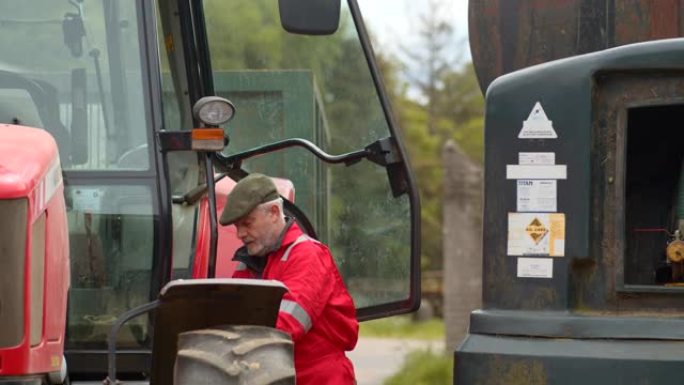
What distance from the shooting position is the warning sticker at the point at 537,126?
18.0 ft

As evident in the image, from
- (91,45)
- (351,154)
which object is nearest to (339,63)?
(351,154)

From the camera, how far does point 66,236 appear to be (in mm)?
5719

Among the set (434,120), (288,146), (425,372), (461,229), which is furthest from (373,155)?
(434,120)

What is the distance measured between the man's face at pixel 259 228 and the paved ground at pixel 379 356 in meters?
10.5

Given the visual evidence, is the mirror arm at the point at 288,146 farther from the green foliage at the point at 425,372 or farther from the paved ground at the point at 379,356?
the paved ground at the point at 379,356

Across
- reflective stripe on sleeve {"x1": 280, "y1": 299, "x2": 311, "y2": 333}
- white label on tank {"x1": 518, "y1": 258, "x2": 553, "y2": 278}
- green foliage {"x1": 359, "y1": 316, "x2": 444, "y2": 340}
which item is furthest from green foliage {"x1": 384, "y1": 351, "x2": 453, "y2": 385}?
white label on tank {"x1": 518, "y1": 258, "x2": 553, "y2": 278}

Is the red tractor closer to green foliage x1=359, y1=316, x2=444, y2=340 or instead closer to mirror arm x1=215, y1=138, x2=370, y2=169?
mirror arm x1=215, y1=138, x2=370, y2=169

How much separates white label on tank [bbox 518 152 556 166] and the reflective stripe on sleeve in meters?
0.94

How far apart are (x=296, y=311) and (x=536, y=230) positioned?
35.5 inches

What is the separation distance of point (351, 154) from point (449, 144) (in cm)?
1389

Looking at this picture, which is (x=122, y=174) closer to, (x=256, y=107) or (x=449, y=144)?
(x=256, y=107)

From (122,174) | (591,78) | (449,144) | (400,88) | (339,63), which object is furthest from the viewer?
(400,88)

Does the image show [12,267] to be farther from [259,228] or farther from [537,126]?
[537,126]

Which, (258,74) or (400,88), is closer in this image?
(258,74)
